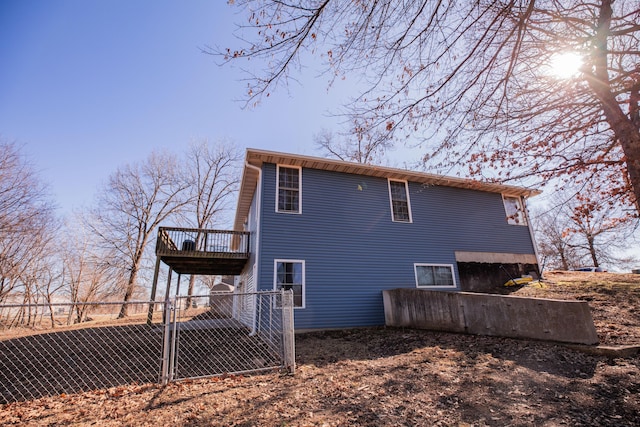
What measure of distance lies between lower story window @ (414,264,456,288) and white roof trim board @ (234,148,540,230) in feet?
10.2

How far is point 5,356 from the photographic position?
712 cm

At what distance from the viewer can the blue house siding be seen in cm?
895

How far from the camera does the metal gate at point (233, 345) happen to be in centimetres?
454

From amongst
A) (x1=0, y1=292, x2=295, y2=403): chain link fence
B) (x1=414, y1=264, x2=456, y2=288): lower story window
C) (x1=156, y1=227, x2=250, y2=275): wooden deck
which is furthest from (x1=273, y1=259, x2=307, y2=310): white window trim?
(x1=414, y1=264, x2=456, y2=288): lower story window

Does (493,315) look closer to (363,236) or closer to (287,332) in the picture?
(363,236)

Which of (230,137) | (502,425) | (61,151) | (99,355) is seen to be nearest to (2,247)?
(61,151)

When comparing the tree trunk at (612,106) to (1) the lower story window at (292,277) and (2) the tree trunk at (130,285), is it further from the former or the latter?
(2) the tree trunk at (130,285)

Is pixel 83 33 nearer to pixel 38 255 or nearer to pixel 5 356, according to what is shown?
pixel 5 356

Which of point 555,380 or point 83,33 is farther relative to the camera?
point 83,33

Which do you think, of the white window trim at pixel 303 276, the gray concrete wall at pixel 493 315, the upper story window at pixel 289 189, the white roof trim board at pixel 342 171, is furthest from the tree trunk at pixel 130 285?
the gray concrete wall at pixel 493 315

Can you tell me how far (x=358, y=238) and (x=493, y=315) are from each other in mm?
4532

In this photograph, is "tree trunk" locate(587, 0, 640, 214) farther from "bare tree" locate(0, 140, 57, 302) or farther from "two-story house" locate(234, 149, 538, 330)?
"bare tree" locate(0, 140, 57, 302)

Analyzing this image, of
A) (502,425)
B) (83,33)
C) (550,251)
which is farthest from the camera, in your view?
(550,251)

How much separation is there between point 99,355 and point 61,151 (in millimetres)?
8665
